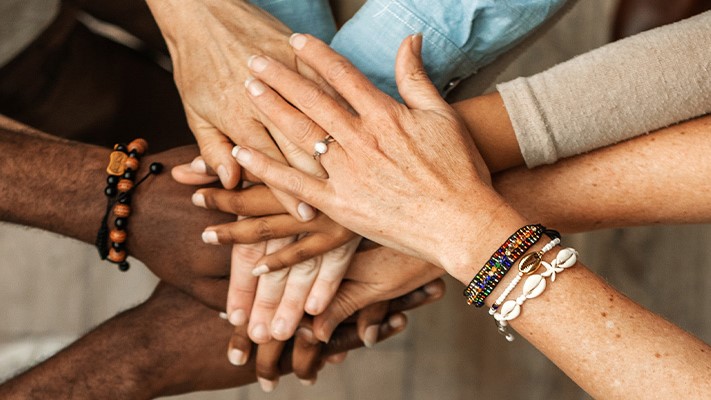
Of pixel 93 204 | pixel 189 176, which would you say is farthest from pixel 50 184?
pixel 189 176

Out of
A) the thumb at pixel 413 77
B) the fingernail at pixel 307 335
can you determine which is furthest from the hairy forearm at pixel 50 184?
the thumb at pixel 413 77

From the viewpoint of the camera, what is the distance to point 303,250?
104cm

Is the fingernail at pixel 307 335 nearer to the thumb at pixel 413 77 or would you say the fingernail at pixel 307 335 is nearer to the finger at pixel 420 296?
the finger at pixel 420 296

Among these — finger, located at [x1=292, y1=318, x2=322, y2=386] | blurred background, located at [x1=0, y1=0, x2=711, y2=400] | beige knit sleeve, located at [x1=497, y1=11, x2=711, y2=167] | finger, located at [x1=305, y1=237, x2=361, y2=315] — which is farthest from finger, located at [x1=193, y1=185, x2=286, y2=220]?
blurred background, located at [x1=0, y1=0, x2=711, y2=400]

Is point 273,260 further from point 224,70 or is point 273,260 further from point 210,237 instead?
point 224,70

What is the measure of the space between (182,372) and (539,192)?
0.60 m

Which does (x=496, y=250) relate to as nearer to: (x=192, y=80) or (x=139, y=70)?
(x=192, y=80)

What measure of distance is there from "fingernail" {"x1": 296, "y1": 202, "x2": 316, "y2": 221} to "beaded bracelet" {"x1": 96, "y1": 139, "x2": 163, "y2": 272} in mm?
243

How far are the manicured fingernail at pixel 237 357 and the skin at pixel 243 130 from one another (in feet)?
0.16

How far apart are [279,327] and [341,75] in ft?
1.25

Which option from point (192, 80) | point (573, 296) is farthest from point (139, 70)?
point (573, 296)

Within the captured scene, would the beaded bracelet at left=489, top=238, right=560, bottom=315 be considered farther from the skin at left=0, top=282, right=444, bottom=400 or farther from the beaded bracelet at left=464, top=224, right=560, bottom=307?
the skin at left=0, top=282, right=444, bottom=400

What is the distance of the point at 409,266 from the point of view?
3.64ft

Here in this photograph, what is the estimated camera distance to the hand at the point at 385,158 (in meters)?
0.90
